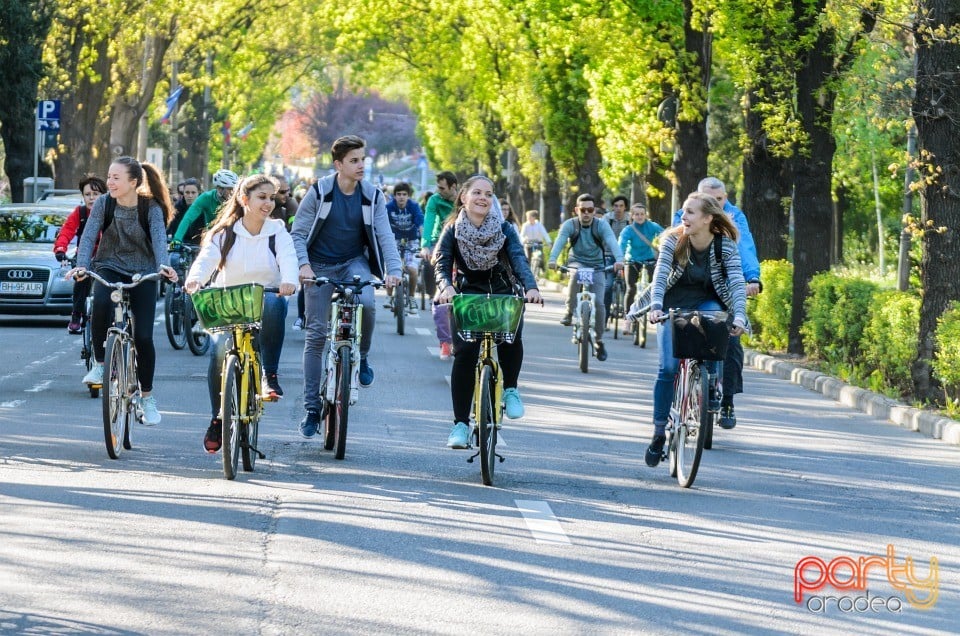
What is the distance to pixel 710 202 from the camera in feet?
34.5

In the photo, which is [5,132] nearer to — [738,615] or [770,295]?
[770,295]

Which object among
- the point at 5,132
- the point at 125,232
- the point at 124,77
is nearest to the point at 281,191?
the point at 125,232

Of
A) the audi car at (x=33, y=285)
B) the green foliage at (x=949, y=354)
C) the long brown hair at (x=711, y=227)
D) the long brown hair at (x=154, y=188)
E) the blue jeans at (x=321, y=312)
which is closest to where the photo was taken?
the long brown hair at (x=711, y=227)

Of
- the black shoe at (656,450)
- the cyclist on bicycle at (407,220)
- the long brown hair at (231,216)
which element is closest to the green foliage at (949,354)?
the black shoe at (656,450)

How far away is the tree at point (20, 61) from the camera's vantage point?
34.8 meters

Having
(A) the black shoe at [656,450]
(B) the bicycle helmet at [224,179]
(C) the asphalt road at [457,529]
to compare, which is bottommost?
(C) the asphalt road at [457,529]

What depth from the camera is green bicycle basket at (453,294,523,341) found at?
10.0m

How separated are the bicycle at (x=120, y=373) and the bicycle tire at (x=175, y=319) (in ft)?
26.1

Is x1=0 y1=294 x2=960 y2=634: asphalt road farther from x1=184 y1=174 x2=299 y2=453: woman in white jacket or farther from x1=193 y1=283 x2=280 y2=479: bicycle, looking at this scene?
x1=184 y1=174 x2=299 y2=453: woman in white jacket

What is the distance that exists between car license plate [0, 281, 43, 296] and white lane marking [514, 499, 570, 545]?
1431cm

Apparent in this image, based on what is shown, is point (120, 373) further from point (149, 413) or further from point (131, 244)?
point (131, 244)

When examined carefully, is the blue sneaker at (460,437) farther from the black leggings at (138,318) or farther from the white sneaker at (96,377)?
the white sneaker at (96,377)

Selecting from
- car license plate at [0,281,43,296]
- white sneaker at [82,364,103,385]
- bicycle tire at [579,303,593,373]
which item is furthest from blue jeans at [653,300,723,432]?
car license plate at [0,281,43,296]

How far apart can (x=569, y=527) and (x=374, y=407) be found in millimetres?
5678
